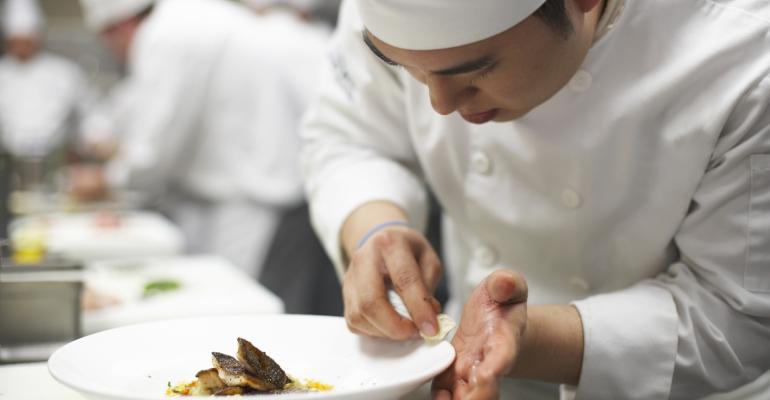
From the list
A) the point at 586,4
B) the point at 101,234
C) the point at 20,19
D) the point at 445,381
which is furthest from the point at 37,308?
the point at 20,19

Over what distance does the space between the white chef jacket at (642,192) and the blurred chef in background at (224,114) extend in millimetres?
2538

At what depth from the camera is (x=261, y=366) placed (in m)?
1.06

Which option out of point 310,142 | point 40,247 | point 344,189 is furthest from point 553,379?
point 40,247

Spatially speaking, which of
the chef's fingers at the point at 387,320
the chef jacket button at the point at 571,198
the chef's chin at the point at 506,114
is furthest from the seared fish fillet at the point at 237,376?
the chef jacket button at the point at 571,198

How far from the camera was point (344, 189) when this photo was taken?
5.25 feet

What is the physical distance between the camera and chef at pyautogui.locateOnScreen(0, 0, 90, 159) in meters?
8.09

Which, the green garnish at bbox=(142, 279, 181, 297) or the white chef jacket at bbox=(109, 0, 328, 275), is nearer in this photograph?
the green garnish at bbox=(142, 279, 181, 297)

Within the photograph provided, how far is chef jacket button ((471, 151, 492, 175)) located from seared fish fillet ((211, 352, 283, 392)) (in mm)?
645

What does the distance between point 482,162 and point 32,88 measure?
8156 mm

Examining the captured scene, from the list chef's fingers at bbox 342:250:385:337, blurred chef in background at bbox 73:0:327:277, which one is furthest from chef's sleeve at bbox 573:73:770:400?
blurred chef in background at bbox 73:0:327:277

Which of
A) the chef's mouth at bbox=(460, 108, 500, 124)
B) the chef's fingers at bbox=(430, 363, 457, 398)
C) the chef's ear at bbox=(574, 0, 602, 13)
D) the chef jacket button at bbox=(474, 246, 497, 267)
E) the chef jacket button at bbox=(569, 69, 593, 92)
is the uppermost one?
the chef's ear at bbox=(574, 0, 602, 13)

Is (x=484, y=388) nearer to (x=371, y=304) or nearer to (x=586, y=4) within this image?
(x=371, y=304)

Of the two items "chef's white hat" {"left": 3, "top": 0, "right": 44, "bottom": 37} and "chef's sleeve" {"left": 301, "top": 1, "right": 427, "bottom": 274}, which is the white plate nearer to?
"chef's sleeve" {"left": 301, "top": 1, "right": 427, "bottom": 274}

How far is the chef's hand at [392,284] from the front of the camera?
1146mm
